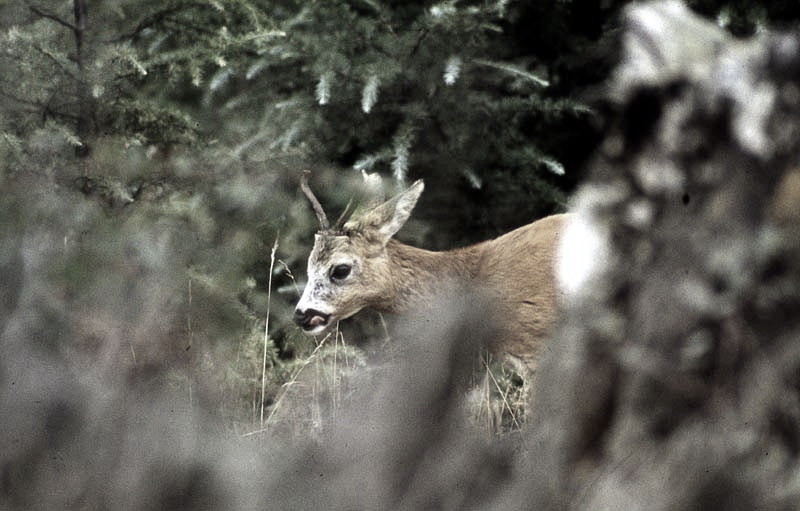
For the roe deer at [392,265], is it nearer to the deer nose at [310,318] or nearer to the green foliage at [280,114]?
the deer nose at [310,318]

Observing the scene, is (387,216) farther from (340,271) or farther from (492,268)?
(492,268)

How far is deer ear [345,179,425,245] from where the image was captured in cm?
279

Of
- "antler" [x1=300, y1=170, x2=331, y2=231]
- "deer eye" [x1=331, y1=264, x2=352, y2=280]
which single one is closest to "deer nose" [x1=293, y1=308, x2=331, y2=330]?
"deer eye" [x1=331, y1=264, x2=352, y2=280]

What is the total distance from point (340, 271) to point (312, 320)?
15cm

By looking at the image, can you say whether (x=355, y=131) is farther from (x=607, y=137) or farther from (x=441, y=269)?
(x=607, y=137)

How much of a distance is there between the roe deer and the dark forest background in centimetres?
10

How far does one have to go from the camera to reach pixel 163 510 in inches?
21.3

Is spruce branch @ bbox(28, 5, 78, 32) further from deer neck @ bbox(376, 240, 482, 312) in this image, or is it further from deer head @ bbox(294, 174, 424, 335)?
deer neck @ bbox(376, 240, 482, 312)

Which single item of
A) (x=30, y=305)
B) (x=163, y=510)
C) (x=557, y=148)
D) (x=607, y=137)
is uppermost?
(x=607, y=137)

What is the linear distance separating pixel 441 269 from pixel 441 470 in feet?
7.50

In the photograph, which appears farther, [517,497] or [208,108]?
[208,108]

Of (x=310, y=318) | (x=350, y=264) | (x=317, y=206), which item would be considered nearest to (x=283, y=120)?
(x=317, y=206)

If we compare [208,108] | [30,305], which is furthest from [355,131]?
[30,305]

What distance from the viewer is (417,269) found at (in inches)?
112
